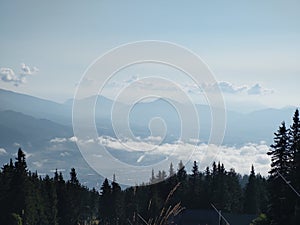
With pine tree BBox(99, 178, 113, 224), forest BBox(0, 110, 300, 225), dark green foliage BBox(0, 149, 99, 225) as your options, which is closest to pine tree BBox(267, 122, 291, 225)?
forest BBox(0, 110, 300, 225)

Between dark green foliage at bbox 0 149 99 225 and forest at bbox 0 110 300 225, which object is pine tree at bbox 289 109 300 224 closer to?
forest at bbox 0 110 300 225

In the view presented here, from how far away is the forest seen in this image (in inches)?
1210

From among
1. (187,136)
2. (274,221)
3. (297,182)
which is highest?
(187,136)

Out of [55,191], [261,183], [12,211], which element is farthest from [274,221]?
[261,183]

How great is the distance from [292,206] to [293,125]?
5.55 m

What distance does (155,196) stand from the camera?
167 ft

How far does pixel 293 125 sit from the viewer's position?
1278 inches

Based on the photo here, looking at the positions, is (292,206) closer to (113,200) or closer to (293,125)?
(293,125)

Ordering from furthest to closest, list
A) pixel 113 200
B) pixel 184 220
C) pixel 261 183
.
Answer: pixel 261 183
pixel 113 200
pixel 184 220

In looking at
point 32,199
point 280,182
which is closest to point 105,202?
point 32,199

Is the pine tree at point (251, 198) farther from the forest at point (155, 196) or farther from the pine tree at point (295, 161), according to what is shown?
the pine tree at point (295, 161)

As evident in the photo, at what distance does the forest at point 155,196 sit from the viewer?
30.7 m

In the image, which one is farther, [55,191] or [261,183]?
[261,183]

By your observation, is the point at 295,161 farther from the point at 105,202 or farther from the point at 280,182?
the point at 105,202
